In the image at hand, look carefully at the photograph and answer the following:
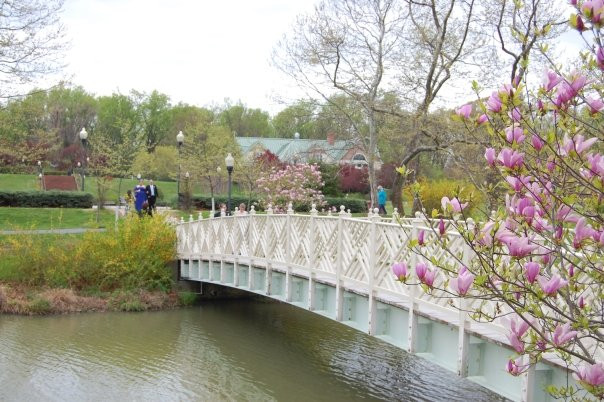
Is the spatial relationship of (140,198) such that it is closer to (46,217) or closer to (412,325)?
(46,217)

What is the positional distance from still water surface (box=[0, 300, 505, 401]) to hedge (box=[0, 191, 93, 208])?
1616cm

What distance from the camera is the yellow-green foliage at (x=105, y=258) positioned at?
Result: 19.2m

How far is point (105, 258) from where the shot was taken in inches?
763

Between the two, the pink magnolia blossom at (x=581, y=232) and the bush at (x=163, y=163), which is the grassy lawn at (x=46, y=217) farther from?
the bush at (x=163, y=163)

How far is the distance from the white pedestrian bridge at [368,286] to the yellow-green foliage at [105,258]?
12.7ft

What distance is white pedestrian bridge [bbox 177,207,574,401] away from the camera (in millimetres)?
7832

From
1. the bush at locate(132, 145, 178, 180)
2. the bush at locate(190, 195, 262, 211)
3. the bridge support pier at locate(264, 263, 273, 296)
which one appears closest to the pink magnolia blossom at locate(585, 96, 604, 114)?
the bridge support pier at locate(264, 263, 273, 296)

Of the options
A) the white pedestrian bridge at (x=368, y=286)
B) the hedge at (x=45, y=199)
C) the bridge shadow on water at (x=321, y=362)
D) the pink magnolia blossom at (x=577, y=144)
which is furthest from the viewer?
the hedge at (x=45, y=199)

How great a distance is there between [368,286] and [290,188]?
832 inches

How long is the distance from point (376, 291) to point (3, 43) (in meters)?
19.5

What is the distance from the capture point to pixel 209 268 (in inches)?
698

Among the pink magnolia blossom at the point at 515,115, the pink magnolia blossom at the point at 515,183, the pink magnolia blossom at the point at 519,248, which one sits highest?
the pink magnolia blossom at the point at 515,115

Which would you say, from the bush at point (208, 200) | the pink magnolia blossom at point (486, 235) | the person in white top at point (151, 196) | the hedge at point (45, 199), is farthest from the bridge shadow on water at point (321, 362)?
the bush at point (208, 200)

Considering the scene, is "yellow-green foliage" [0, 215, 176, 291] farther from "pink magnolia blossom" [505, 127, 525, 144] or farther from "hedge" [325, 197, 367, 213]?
"hedge" [325, 197, 367, 213]
